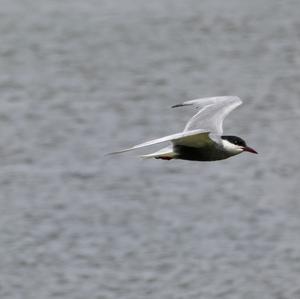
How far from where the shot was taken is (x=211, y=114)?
9.16 meters

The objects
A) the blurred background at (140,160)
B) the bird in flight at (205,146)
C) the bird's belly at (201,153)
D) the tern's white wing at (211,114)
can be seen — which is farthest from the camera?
the blurred background at (140,160)

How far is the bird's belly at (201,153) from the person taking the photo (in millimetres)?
8648

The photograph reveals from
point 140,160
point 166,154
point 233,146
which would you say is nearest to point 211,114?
point 233,146

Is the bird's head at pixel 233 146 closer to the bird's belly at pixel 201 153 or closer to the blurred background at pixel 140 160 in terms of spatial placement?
the bird's belly at pixel 201 153

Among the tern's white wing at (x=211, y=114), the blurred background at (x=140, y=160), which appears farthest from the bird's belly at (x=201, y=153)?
the blurred background at (x=140, y=160)

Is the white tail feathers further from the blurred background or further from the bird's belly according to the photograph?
the blurred background

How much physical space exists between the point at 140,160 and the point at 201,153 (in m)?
7.38

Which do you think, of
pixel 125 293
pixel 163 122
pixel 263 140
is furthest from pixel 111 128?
pixel 125 293

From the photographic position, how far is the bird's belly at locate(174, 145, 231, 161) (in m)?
8.65

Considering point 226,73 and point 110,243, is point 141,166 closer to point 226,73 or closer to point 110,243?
point 110,243

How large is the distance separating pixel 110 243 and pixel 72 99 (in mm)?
4372

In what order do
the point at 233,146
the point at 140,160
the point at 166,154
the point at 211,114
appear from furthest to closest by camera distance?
the point at 140,160
the point at 211,114
the point at 233,146
the point at 166,154

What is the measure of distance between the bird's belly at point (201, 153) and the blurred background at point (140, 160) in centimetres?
488

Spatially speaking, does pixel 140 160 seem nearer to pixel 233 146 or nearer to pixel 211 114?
pixel 211 114
